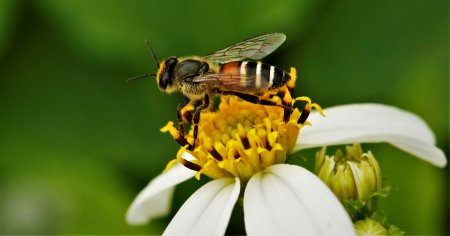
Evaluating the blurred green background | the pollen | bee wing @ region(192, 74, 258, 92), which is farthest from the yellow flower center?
the blurred green background

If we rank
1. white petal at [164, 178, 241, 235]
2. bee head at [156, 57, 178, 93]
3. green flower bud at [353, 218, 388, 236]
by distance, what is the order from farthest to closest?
bee head at [156, 57, 178, 93]
green flower bud at [353, 218, 388, 236]
white petal at [164, 178, 241, 235]

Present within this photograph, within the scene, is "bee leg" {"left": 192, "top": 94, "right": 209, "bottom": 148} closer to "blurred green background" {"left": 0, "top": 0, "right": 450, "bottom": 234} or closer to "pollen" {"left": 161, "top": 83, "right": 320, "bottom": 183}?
"pollen" {"left": 161, "top": 83, "right": 320, "bottom": 183}

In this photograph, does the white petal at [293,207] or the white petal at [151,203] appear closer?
the white petal at [293,207]

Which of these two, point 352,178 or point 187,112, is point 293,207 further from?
point 187,112

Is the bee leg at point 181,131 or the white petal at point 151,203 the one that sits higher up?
the bee leg at point 181,131

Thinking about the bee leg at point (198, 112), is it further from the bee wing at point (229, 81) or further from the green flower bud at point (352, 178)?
the green flower bud at point (352, 178)

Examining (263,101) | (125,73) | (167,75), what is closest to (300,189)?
(263,101)

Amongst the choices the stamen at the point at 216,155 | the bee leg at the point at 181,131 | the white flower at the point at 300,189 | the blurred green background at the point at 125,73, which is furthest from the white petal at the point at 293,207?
the blurred green background at the point at 125,73
